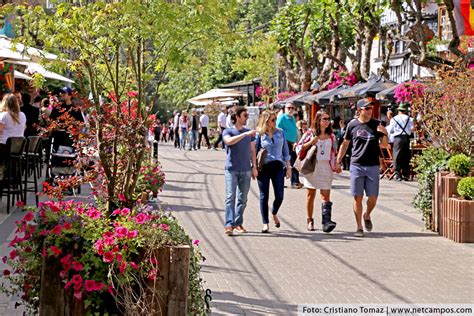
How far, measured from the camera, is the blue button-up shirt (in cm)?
1365

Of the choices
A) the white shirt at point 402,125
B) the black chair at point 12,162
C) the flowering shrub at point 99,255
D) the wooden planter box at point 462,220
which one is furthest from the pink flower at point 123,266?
the white shirt at point 402,125

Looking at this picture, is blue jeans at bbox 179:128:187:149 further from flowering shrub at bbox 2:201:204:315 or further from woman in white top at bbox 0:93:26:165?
flowering shrub at bbox 2:201:204:315

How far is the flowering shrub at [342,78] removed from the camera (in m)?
37.5

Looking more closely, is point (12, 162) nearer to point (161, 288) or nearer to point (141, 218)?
point (141, 218)

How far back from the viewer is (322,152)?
13797mm

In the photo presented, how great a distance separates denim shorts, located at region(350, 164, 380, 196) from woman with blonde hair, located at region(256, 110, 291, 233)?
0.98 metres

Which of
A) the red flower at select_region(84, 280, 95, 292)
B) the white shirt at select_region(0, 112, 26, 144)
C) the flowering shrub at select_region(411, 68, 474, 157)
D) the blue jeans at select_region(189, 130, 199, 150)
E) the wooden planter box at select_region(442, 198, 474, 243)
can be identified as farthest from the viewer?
the blue jeans at select_region(189, 130, 199, 150)

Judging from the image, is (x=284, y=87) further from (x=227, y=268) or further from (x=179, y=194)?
(x=227, y=268)

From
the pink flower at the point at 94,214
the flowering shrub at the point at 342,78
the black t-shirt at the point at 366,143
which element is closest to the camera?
the pink flower at the point at 94,214

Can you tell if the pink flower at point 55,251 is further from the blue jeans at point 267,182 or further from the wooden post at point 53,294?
the blue jeans at point 267,182

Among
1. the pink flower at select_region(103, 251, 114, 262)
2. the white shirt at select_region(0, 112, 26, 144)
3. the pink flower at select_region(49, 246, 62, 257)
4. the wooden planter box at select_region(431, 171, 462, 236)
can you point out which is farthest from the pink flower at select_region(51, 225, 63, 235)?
the white shirt at select_region(0, 112, 26, 144)

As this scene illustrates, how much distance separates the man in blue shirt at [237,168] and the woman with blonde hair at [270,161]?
389 mm

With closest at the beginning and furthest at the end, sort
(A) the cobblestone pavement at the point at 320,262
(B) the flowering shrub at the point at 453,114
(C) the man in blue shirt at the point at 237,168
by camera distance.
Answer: (A) the cobblestone pavement at the point at 320,262 → (C) the man in blue shirt at the point at 237,168 → (B) the flowering shrub at the point at 453,114

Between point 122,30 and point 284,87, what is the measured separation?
49.2 meters
